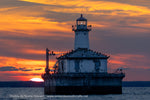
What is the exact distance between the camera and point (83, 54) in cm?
10669

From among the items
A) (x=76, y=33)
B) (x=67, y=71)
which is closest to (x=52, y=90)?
(x=67, y=71)

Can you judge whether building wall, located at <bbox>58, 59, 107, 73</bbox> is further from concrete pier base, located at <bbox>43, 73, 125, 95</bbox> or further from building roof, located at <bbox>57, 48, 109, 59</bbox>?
concrete pier base, located at <bbox>43, 73, 125, 95</bbox>

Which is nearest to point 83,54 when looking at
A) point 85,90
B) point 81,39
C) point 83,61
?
point 83,61

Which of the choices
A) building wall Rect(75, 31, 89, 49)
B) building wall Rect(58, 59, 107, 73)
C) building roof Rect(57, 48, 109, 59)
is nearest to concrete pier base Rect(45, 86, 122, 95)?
building wall Rect(58, 59, 107, 73)

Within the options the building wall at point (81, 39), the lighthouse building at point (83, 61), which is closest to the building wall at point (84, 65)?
the lighthouse building at point (83, 61)

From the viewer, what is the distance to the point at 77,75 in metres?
104

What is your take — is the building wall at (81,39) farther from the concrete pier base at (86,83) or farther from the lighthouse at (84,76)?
the concrete pier base at (86,83)

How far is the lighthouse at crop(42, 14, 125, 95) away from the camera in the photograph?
104 meters

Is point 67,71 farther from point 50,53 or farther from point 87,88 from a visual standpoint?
point 50,53

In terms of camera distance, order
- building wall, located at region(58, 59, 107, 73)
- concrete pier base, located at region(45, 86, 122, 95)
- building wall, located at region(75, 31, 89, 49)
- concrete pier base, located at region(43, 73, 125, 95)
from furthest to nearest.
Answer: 1. building wall, located at region(75, 31, 89, 49)
2. building wall, located at region(58, 59, 107, 73)
3. concrete pier base, located at region(45, 86, 122, 95)
4. concrete pier base, located at region(43, 73, 125, 95)

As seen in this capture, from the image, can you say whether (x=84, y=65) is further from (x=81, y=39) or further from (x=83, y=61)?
(x=81, y=39)

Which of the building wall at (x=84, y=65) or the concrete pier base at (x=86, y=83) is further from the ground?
the building wall at (x=84, y=65)

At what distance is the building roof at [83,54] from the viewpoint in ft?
349

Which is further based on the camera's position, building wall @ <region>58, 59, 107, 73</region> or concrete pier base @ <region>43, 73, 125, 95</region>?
building wall @ <region>58, 59, 107, 73</region>
